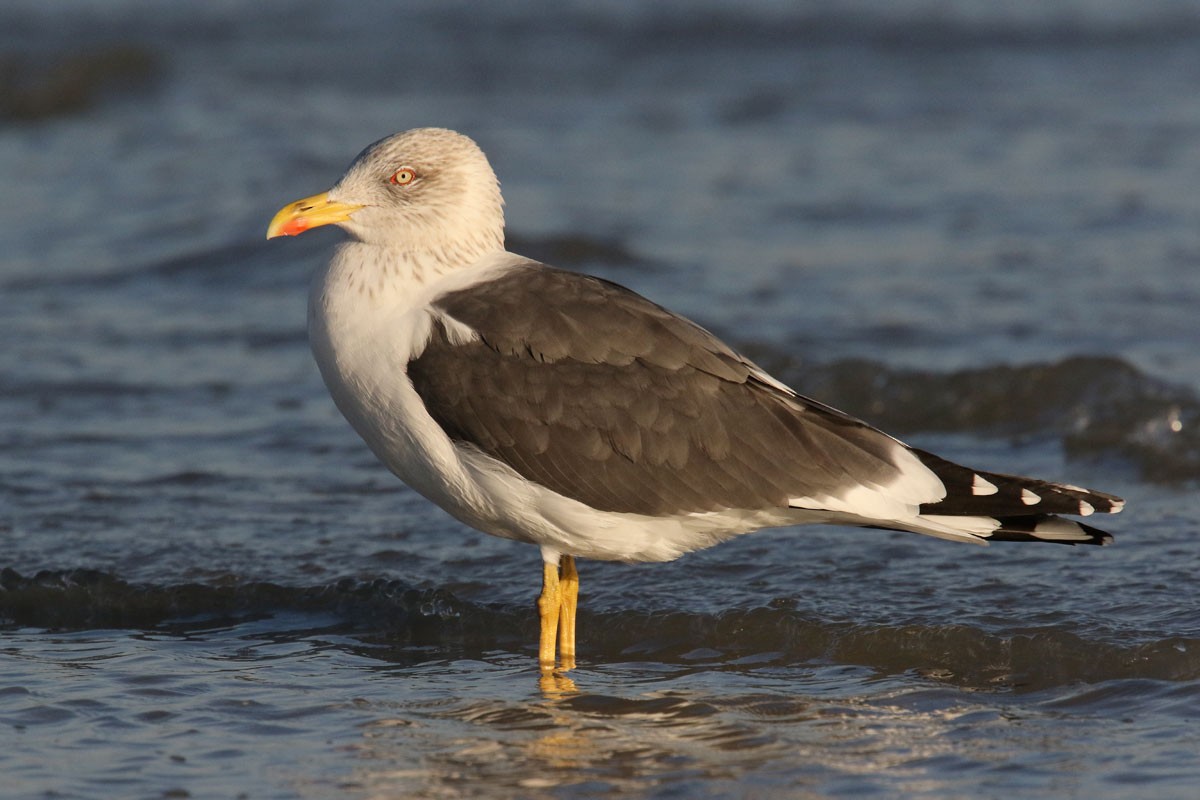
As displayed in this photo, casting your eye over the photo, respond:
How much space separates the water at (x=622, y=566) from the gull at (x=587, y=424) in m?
0.60

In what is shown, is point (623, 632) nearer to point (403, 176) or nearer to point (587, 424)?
point (587, 424)

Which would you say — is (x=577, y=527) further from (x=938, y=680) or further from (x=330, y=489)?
(x=330, y=489)

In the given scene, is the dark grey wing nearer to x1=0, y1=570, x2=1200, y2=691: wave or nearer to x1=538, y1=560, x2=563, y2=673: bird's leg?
x1=538, y1=560, x2=563, y2=673: bird's leg

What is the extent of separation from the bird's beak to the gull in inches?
0.6

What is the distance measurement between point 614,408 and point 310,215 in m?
1.33

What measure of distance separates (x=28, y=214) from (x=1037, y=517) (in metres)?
10.2

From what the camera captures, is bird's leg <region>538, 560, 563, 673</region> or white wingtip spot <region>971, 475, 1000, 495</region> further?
bird's leg <region>538, 560, 563, 673</region>

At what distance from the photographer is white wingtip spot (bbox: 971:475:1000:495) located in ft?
19.5

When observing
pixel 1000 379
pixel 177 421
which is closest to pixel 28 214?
pixel 177 421

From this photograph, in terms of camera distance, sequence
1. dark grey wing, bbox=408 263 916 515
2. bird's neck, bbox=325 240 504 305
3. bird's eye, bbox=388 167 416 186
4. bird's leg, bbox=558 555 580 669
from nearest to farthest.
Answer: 1. dark grey wing, bbox=408 263 916 515
2. bird's neck, bbox=325 240 504 305
3. bird's eye, bbox=388 167 416 186
4. bird's leg, bbox=558 555 580 669

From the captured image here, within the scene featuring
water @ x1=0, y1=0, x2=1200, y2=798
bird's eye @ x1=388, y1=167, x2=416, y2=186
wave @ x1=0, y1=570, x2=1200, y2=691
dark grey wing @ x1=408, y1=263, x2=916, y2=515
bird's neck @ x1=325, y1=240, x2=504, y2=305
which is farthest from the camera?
bird's eye @ x1=388, y1=167, x2=416, y2=186

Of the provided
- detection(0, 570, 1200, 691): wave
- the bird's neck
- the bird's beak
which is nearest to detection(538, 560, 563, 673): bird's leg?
detection(0, 570, 1200, 691): wave

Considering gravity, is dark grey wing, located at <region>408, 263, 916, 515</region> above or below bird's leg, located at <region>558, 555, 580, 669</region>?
above

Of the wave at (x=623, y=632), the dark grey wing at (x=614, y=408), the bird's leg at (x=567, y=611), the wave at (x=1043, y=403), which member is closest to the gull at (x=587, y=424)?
the dark grey wing at (x=614, y=408)
